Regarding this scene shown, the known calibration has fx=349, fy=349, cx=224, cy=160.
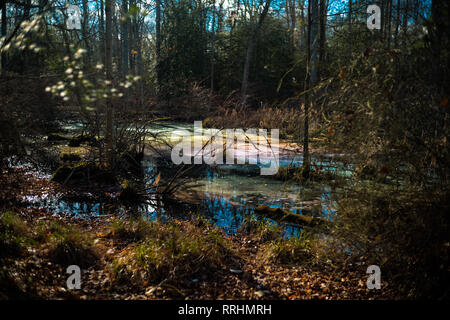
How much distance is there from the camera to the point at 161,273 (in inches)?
154

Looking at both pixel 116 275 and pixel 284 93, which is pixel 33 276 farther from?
pixel 284 93

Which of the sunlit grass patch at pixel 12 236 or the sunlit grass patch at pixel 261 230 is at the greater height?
the sunlit grass patch at pixel 12 236

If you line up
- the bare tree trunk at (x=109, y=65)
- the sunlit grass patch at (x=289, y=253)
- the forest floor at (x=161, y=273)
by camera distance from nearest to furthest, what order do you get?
the forest floor at (x=161, y=273)
the sunlit grass patch at (x=289, y=253)
the bare tree trunk at (x=109, y=65)

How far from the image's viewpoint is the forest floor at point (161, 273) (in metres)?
3.50

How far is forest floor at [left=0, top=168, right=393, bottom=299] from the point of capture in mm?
3500

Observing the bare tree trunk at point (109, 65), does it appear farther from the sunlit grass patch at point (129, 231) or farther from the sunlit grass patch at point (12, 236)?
the sunlit grass patch at point (12, 236)

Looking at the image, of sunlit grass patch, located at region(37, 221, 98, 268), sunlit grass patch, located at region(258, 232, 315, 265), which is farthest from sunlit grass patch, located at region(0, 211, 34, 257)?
sunlit grass patch, located at region(258, 232, 315, 265)

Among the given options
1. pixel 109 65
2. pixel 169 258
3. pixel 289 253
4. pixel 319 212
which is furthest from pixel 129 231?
pixel 109 65

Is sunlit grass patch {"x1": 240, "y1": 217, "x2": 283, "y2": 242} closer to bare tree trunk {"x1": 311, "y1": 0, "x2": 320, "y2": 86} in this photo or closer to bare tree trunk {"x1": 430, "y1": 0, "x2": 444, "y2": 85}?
bare tree trunk {"x1": 311, "y1": 0, "x2": 320, "y2": 86}

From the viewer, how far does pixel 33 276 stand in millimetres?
3490

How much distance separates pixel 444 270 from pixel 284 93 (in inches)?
1052

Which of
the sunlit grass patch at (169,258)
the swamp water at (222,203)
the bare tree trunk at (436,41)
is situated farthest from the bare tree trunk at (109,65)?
the bare tree trunk at (436,41)

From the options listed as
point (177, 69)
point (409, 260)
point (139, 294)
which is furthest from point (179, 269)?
point (177, 69)

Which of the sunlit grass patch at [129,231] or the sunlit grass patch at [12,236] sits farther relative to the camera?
the sunlit grass patch at [129,231]
